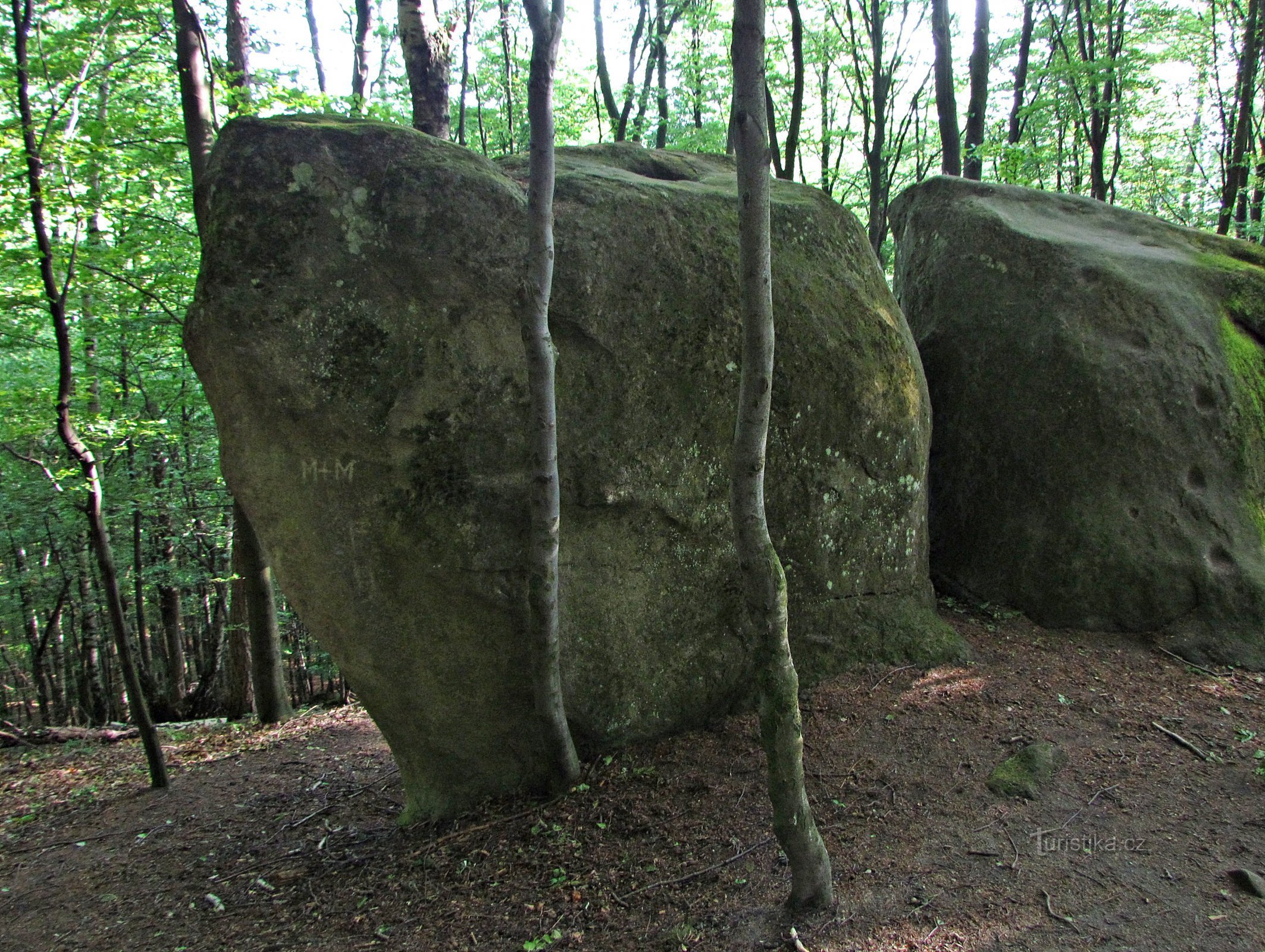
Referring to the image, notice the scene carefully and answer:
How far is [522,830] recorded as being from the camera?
4449 mm

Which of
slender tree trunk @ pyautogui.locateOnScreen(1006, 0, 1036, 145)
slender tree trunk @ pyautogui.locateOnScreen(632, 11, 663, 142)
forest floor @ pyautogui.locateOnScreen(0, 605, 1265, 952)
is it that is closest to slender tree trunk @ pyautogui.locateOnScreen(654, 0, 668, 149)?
slender tree trunk @ pyautogui.locateOnScreen(632, 11, 663, 142)

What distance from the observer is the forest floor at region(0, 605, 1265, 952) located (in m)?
3.43

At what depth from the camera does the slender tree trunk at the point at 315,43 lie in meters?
15.9

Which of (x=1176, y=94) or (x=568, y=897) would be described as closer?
(x=568, y=897)

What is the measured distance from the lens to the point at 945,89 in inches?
451

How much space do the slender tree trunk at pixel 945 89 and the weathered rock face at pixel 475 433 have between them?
7826 millimetres

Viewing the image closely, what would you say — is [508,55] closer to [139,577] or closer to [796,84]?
[796,84]

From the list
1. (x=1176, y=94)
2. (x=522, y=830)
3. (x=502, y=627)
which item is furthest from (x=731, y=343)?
(x=1176, y=94)

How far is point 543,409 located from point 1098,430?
15.8 feet

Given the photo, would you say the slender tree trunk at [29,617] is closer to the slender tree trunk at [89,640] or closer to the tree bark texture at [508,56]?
the slender tree trunk at [89,640]

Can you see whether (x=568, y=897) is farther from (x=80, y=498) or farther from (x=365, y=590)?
(x=80, y=498)

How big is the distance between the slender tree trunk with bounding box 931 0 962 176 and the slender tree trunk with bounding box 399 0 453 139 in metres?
7.42

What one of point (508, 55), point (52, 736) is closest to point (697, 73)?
point (508, 55)

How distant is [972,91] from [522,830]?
1332 cm
